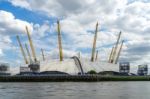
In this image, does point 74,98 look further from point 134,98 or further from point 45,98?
point 134,98

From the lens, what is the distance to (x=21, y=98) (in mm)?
67062

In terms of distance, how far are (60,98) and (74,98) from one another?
8.41 feet

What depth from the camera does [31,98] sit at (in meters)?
67.1

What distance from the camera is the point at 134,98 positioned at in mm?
67938

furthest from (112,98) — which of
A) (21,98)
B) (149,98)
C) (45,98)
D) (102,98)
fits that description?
(21,98)

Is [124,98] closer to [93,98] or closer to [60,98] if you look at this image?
[93,98]

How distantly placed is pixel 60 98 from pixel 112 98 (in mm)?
9366

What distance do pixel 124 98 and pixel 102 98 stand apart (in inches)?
156

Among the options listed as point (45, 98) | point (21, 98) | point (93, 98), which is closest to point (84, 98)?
point (93, 98)

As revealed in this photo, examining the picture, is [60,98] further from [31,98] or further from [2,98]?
[2,98]

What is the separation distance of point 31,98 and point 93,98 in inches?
437

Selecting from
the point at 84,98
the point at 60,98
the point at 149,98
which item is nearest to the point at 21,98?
the point at 60,98

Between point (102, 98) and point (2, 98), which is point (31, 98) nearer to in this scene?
point (2, 98)

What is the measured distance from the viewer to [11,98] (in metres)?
67.4
